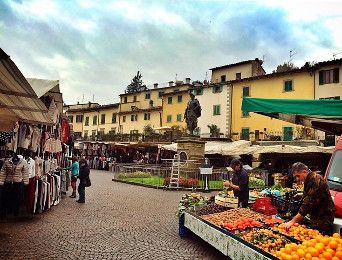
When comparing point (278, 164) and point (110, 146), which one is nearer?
point (278, 164)

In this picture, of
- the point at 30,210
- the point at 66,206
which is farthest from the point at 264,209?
the point at 66,206

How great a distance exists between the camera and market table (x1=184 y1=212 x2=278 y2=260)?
4.79 m

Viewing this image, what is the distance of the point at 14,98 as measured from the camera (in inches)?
250

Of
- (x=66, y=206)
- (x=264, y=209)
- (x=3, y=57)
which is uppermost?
(x=3, y=57)

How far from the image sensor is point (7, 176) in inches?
350

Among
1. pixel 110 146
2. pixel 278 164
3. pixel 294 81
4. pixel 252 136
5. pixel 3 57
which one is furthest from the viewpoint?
pixel 110 146

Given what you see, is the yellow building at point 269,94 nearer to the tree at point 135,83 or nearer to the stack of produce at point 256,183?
the stack of produce at point 256,183

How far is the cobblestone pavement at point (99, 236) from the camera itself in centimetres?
659

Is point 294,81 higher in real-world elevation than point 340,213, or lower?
higher

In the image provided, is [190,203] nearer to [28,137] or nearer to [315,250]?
[315,250]

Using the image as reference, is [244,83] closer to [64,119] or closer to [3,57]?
[64,119]

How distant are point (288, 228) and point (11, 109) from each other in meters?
5.40

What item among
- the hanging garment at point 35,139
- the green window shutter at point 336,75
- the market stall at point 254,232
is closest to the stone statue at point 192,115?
the hanging garment at point 35,139

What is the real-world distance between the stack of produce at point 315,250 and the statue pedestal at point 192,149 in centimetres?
1647
